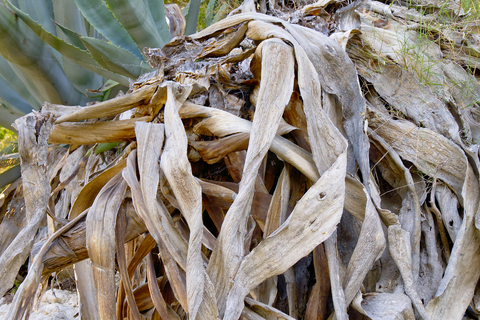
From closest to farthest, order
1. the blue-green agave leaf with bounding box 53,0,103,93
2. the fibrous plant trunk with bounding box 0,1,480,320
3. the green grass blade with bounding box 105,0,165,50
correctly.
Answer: the fibrous plant trunk with bounding box 0,1,480,320
the green grass blade with bounding box 105,0,165,50
the blue-green agave leaf with bounding box 53,0,103,93

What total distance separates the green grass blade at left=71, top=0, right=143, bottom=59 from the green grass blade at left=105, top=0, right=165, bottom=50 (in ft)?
0.28

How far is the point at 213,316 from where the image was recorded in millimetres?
558

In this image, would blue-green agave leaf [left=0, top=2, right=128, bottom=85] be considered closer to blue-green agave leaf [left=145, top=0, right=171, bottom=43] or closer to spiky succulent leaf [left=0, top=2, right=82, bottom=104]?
spiky succulent leaf [left=0, top=2, right=82, bottom=104]

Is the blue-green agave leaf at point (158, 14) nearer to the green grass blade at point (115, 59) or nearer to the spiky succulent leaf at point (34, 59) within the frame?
the green grass blade at point (115, 59)

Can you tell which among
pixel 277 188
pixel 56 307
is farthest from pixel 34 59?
pixel 277 188

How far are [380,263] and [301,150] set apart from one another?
11.5 inches

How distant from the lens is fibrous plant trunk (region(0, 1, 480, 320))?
2.05ft

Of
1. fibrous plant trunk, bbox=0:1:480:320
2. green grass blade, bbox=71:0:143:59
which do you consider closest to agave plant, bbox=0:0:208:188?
green grass blade, bbox=71:0:143:59

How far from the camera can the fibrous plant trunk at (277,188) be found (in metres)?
0.62

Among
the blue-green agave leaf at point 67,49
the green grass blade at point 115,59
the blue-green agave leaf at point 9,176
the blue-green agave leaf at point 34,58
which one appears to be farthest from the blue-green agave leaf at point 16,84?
the green grass blade at point 115,59

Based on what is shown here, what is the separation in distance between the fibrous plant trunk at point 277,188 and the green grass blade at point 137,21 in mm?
425

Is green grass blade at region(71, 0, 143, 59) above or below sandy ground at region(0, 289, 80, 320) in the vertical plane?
above

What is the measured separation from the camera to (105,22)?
1526 mm

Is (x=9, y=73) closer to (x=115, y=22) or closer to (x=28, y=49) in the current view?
(x=28, y=49)
